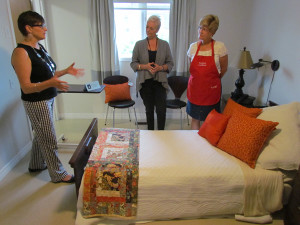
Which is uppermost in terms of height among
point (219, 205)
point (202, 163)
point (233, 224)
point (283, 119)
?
A: point (283, 119)

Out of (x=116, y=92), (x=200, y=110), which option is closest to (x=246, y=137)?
(x=200, y=110)

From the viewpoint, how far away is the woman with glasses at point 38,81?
1710 millimetres

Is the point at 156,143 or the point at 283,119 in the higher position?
the point at 283,119

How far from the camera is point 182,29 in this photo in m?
3.25

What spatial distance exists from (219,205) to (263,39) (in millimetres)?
2306

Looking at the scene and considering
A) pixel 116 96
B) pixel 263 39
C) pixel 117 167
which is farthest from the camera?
pixel 116 96

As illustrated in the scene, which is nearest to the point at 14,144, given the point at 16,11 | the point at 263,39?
the point at 16,11

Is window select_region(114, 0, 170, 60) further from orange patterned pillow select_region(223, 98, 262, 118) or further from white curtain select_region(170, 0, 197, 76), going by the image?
orange patterned pillow select_region(223, 98, 262, 118)

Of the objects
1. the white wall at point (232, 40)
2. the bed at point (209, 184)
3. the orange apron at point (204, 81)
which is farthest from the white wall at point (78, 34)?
the bed at point (209, 184)

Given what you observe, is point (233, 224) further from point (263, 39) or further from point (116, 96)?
point (263, 39)

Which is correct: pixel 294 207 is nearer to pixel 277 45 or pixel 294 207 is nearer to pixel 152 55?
pixel 277 45

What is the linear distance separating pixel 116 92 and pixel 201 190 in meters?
1.92

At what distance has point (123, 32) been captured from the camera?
3488 millimetres

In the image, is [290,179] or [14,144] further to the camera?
[14,144]
